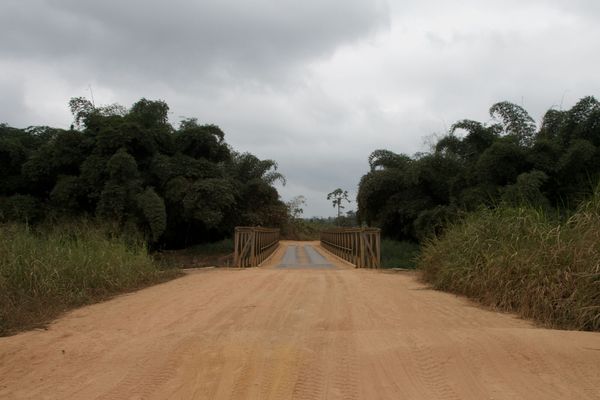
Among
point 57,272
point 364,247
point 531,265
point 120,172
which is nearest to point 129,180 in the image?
point 120,172

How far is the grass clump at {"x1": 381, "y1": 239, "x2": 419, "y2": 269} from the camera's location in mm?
21750

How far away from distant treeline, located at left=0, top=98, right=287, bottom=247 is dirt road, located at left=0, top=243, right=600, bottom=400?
604 inches

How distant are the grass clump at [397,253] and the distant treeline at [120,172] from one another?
25.0 ft

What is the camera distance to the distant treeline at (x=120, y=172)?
22531mm

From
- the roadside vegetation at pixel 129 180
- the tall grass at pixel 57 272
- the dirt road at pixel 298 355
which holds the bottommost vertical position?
the dirt road at pixel 298 355

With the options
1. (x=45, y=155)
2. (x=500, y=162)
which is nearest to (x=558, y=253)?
(x=500, y=162)

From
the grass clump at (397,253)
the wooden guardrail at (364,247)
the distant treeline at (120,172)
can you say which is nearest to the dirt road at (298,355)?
the wooden guardrail at (364,247)

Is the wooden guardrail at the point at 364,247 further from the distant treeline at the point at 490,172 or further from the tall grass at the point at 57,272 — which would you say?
the tall grass at the point at 57,272

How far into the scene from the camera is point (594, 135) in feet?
61.5

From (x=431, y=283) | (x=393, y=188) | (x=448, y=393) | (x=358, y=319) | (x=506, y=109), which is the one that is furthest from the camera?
(x=393, y=188)

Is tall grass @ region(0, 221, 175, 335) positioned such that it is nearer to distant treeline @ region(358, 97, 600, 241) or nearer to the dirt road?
the dirt road

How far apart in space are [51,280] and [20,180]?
1841 cm

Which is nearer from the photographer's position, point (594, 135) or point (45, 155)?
point (594, 135)

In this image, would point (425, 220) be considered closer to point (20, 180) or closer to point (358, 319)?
point (358, 319)
